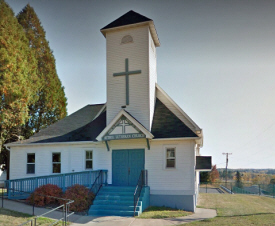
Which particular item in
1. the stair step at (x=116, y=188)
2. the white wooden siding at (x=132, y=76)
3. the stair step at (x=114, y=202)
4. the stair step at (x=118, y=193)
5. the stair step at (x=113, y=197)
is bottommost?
the stair step at (x=114, y=202)

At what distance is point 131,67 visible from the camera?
54.9 ft

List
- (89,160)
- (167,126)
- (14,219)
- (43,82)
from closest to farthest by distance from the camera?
(14,219)
(167,126)
(89,160)
(43,82)

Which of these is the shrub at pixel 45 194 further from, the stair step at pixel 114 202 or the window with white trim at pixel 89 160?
the window with white trim at pixel 89 160

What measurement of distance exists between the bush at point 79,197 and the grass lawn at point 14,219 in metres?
2.03

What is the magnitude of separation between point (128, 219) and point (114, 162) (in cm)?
470

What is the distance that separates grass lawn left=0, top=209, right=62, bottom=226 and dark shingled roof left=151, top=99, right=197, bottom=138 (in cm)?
711

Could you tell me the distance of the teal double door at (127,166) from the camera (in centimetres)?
1586

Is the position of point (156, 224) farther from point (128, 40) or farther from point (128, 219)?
point (128, 40)

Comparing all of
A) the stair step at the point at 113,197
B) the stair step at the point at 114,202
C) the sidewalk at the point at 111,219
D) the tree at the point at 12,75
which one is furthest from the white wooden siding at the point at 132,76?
the tree at the point at 12,75

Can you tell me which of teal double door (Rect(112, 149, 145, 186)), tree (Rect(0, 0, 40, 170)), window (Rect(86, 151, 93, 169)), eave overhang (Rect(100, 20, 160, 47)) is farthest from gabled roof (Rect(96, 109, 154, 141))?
tree (Rect(0, 0, 40, 170))

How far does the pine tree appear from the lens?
29453 millimetres

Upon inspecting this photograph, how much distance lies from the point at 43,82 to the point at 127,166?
1711cm

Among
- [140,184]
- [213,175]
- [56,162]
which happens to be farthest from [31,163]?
[213,175]

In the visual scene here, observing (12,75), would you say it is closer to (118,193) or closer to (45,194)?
(45,194)
